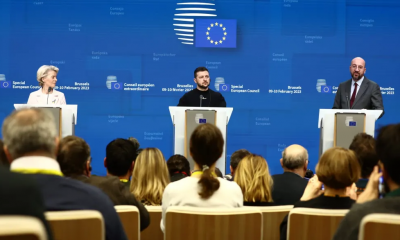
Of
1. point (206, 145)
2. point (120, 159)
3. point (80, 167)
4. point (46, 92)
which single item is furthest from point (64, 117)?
point (206, 145)

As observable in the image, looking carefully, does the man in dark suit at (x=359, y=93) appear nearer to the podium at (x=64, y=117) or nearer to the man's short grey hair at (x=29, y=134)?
the podium at (x=64, y=117)

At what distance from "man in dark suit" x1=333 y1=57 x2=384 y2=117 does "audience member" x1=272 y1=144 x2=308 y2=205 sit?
285 cm

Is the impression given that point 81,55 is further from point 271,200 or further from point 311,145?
point 271,200

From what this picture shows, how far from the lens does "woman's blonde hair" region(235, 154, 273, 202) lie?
330cm

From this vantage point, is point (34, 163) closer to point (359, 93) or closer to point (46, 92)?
point (46, 92)

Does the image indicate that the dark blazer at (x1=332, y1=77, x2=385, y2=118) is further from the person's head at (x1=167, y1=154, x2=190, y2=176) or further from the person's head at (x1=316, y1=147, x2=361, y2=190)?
the person's head at (x1=316, y1=147, x2=361, y2=190)

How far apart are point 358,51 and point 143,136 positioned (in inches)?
144

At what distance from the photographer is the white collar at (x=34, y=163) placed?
1921 mm

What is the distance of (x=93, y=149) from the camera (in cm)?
832

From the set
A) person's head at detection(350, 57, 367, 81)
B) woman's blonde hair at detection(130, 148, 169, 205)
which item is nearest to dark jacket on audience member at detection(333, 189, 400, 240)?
woman's blonde hair at detection(130, 148, 169, 205)

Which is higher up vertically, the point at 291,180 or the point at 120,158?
the point at 120,158

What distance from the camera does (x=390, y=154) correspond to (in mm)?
1858

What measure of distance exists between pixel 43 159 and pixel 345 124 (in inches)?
163

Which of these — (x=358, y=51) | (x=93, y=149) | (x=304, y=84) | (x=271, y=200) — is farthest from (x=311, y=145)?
(x=271, y=200)
